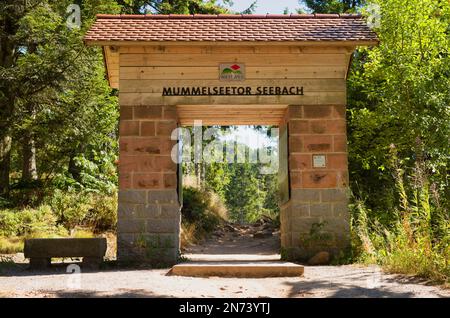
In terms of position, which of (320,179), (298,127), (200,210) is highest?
(298,127)

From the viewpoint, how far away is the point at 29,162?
17094 millimetres

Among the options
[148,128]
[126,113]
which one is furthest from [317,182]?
[126,113]

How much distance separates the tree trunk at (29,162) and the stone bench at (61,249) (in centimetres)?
741

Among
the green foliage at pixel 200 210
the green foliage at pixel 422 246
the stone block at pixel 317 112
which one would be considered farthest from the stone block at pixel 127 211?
the green foliage at pixel 200 210

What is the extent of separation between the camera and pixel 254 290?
6.68 meters

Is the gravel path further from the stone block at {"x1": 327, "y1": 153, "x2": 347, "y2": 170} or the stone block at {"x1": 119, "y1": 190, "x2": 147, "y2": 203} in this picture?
the stone block at {"x1": 327, "y1": 153, "x2": 347, "y2": 170}

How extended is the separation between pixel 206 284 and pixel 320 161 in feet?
12.8

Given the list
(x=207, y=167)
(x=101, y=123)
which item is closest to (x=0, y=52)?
(x=101, y=123)

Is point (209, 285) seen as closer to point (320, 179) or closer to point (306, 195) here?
point (306, 195)

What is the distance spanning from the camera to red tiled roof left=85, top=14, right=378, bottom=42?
9930 millimetres

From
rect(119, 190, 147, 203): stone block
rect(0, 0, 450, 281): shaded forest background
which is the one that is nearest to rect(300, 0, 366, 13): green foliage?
rect(0, 0, 450, 281): shaded forest background

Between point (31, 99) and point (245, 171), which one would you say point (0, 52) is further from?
point (245, 171)

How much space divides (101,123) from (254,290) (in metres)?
10.9
